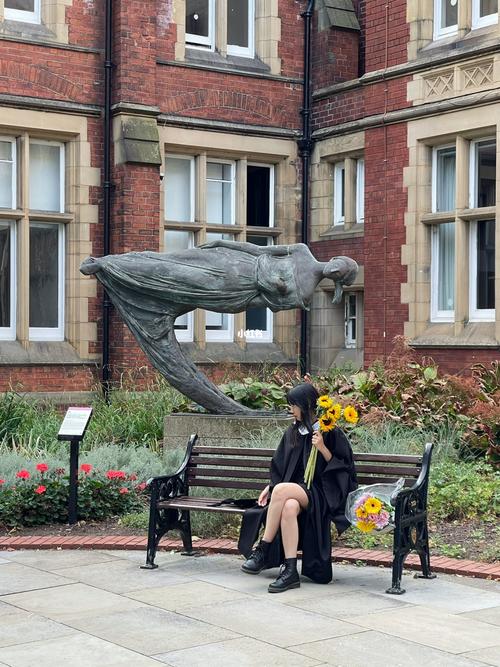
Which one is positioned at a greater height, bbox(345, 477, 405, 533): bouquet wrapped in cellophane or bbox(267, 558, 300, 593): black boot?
bbox(345, 477, 405, 533): bouquet wrapped in cellophane

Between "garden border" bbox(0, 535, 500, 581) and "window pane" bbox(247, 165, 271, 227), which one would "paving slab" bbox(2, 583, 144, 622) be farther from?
"window pane" bbox(247, 165, 271, 227)

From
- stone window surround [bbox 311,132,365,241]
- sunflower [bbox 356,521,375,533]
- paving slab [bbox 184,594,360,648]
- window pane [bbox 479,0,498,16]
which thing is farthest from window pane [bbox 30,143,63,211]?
paving slab [bbox 184,594,360,648]

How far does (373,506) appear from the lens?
7.94m

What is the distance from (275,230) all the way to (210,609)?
13.5 metres

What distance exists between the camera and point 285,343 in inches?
802

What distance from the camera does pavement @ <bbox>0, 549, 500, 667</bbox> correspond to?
6211 millimetres

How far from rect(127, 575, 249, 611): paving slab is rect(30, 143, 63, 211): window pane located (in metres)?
11.4

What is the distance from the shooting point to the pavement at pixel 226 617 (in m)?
6.21

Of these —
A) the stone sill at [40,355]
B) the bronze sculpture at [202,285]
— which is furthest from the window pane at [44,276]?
the bronze sculpture at [202,285]

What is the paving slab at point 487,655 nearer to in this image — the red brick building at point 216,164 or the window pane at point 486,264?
the red brick building at point 216,164

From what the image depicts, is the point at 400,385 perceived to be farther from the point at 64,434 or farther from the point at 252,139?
the point at 252,139

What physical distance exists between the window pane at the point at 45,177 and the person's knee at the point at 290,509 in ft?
37.2

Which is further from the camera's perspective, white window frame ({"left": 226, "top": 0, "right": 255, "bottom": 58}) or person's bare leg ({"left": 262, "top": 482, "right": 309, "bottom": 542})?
white window frame ({"left": 226, "top": 0, "right": 255, "bottom": 58})

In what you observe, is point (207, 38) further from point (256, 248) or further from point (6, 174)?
point (256, 248)
